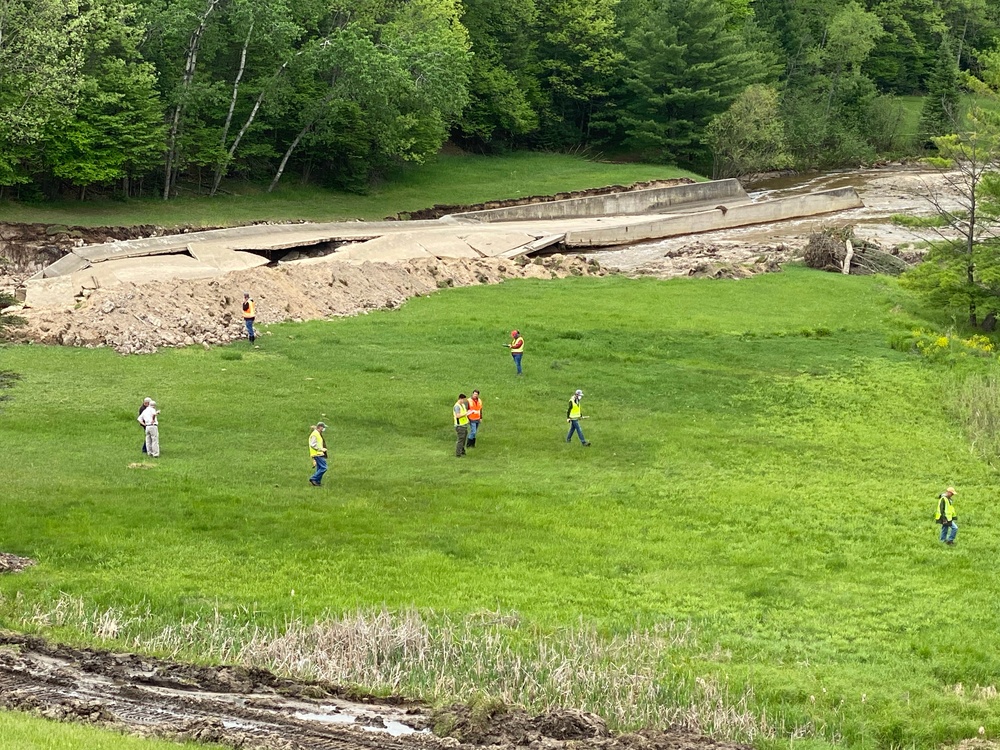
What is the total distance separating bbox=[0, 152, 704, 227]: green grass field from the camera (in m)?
56.1

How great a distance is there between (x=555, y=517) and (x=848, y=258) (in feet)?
116

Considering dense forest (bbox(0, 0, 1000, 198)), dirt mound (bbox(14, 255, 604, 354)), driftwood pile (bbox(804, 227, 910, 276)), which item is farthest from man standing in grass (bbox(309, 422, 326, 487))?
driftwood pile (bbox(804, 227, 910, 276))

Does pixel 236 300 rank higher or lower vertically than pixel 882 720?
higher

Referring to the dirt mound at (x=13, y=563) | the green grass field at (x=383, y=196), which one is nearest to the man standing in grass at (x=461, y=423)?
the dirt mound at (x=13, y=563)

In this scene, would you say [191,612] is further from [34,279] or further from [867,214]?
[867,214]

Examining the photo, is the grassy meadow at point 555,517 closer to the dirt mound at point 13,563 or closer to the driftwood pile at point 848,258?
the dirt mound at point 13,563

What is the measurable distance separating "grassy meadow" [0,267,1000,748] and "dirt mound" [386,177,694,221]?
24922mm

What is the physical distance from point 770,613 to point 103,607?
35.7ft

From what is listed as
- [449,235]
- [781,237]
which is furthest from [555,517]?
[781,237]

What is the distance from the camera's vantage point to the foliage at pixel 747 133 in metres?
84.1

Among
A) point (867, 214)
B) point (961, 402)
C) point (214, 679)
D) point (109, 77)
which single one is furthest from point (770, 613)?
point (867, 214)

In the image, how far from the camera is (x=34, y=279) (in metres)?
43.4

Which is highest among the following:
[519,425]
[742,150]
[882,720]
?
[742,150]

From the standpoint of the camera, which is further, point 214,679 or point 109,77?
point 109,77
